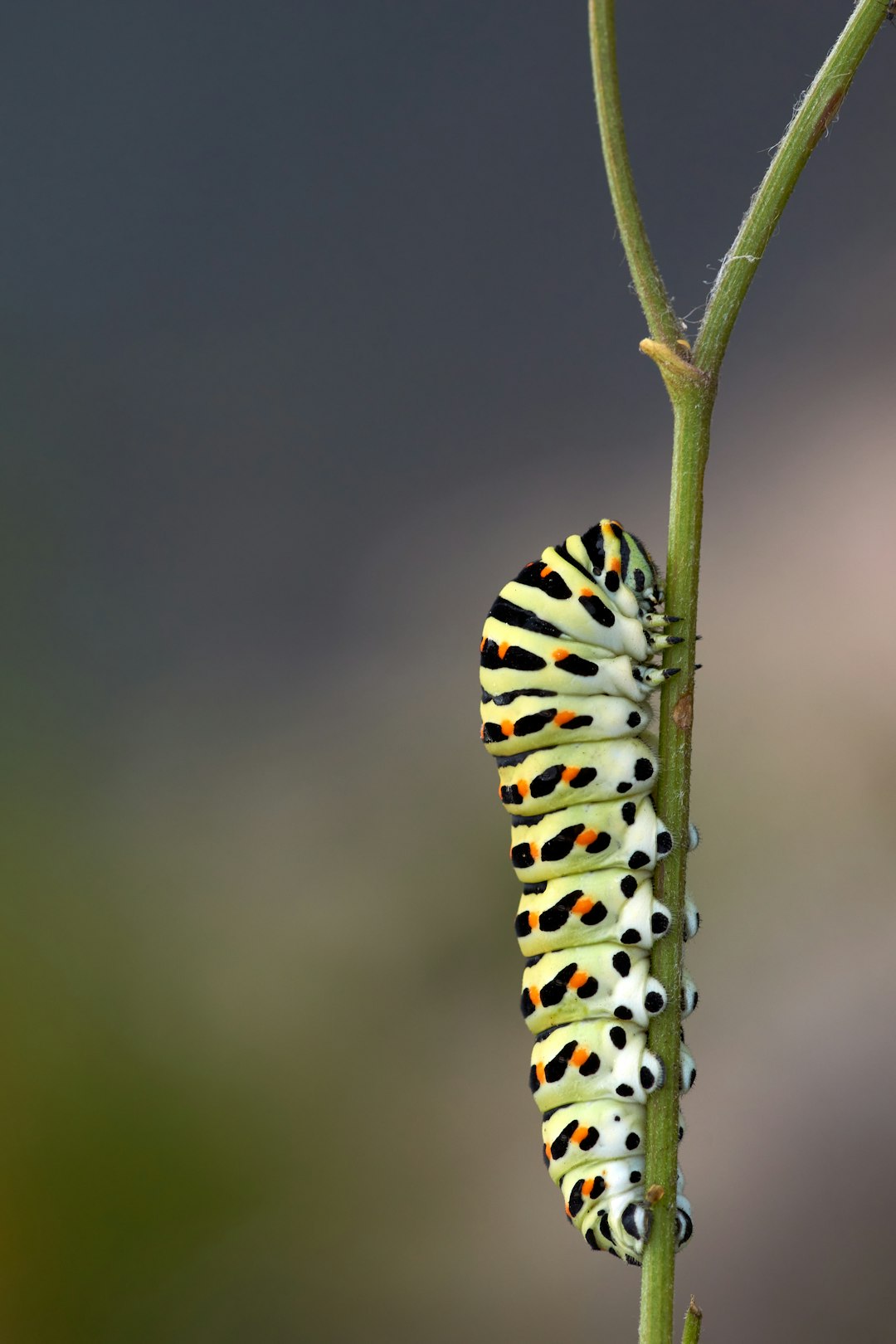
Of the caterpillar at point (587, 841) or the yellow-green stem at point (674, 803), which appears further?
the caterpillar at point (587, 841)

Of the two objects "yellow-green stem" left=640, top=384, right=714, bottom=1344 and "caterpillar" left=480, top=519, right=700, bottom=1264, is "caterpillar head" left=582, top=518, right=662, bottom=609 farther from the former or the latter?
"yellow-green stem" left=640, top=384, right=714, bottom=1344

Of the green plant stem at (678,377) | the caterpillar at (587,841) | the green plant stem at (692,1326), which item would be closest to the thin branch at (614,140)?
the green plant stem at (678,377)

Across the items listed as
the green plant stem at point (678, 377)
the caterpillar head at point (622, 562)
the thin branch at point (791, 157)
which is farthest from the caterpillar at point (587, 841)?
the thin branch at point (791, 157)

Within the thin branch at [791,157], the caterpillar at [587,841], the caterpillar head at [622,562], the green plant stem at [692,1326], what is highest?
the thin branch at [791,157]

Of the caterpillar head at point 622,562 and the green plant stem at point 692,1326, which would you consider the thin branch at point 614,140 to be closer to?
the caterpillar head at point 622,562

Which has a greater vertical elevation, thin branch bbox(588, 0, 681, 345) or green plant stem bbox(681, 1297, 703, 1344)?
thin branch bbox(588, 0, 681, 345)

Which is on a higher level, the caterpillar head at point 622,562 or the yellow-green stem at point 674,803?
the caterpillar head at point 622,562

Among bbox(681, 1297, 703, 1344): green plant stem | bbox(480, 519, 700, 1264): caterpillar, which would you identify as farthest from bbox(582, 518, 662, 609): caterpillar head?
bbox(681, 1297, 703, 1344): green plant stem
